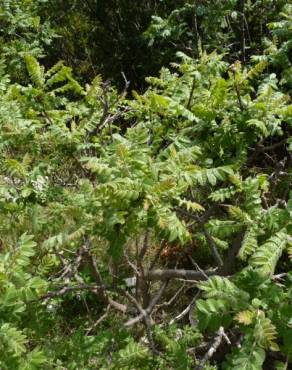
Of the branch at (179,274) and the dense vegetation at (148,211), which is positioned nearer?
the dense vegetation at (148,211)

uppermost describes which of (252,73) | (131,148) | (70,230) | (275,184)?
(252,73)

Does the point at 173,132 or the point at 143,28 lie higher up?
the point at 173,132

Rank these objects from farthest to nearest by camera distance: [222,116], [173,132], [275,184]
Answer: [275,184]
[173,132]
[222,116]

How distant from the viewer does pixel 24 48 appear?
4.62m

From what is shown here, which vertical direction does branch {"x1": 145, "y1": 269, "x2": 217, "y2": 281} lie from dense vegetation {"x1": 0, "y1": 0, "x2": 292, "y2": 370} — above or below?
below

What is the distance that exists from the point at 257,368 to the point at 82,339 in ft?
3.13

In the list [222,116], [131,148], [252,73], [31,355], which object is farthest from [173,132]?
[31,355]

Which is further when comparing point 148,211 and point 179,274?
point 179,274

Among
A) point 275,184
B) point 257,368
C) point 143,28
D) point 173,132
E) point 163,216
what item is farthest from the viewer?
point 143,28

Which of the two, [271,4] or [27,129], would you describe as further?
[271,4]

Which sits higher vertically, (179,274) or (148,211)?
(148,211)

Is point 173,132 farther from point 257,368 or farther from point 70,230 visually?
point 257,368

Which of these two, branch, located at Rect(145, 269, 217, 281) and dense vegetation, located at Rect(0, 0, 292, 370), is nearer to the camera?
dense vegetation, located at Rect(0, 0, 292, 370)

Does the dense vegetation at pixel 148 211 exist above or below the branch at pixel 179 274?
above
